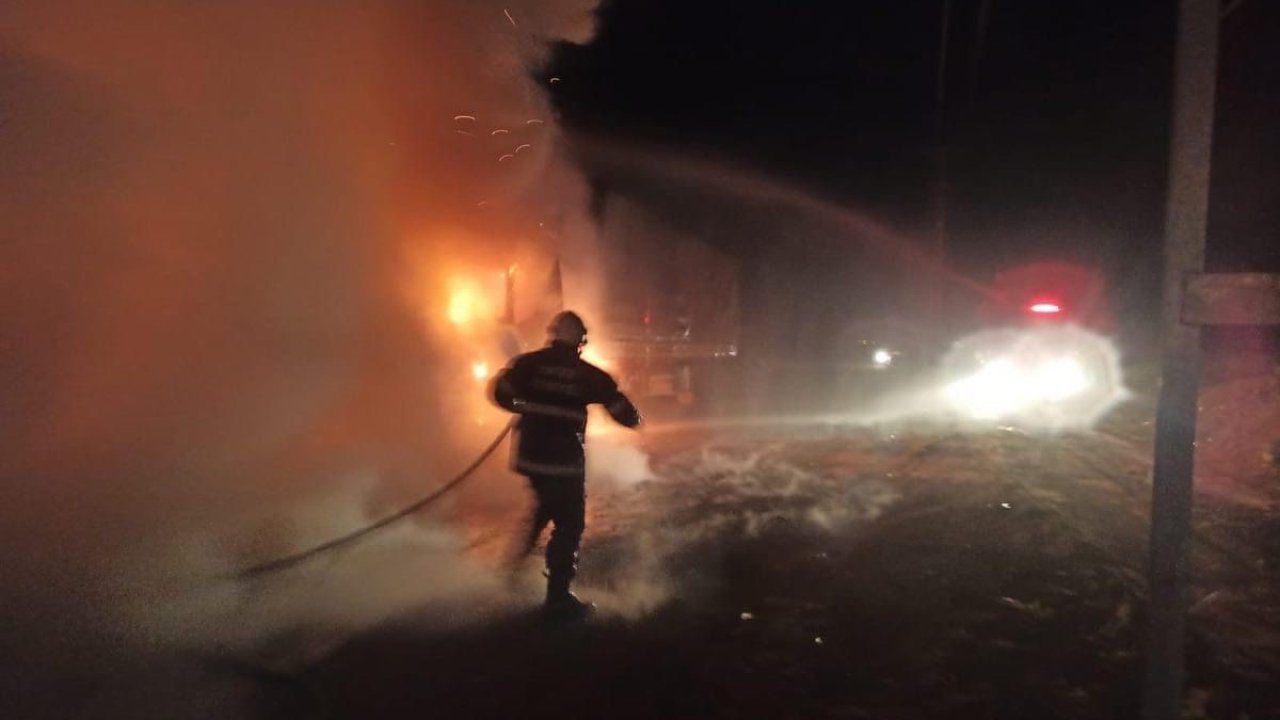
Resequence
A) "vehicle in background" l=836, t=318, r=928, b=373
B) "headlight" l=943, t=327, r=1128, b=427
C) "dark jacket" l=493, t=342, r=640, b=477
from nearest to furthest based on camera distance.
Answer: "dark jacket" l=493, t=342, r=640, b=477
"headlight" l=943, t=327, r=1128, b=427
"vehicle in background" l=836, t=318, r=928, b=373

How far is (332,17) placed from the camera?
19.3 feet

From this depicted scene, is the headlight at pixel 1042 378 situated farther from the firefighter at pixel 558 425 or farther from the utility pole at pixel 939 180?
the firefighter at pixel 558 425

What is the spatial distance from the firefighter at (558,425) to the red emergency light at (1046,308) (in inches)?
420

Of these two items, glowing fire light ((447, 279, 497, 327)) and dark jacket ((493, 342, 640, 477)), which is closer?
dark jacket ((493, 342, 640, 477))

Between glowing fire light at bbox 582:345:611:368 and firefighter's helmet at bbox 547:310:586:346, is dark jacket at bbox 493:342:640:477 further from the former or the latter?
glowing fire light at bbox 582:345:611:368

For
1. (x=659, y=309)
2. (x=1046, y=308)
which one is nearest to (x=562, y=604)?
(x=659, y=309)

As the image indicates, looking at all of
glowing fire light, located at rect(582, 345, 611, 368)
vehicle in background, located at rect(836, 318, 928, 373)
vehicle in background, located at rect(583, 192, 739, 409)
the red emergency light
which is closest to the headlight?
the red emergency light

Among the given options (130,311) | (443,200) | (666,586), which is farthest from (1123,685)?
(443,200)

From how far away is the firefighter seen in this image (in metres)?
5.09

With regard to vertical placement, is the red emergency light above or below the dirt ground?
above

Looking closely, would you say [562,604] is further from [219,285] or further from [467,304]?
[467,304]

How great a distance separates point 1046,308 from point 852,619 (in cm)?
1035

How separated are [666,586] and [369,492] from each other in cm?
263

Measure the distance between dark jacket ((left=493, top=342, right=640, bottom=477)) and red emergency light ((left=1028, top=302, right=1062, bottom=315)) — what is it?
1069 centimetres
